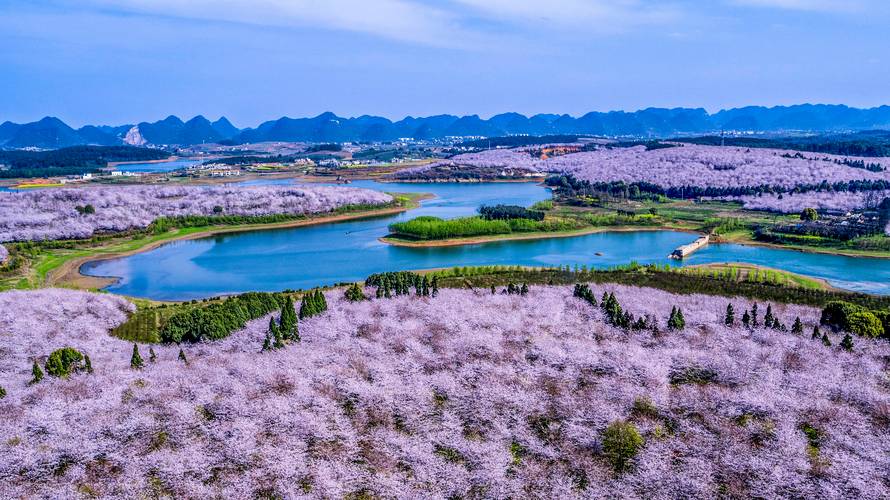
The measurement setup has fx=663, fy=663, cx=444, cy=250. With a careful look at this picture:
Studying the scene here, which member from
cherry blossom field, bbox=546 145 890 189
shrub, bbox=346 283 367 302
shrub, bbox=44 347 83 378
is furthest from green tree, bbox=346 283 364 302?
cherry blossom field, bbox=546 145 890 189

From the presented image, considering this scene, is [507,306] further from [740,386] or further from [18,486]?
[18,486]

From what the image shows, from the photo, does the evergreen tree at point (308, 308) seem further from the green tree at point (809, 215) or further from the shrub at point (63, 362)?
the green tree at point (809, 215)

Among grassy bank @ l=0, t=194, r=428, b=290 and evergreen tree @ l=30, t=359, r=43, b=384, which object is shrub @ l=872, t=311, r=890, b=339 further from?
grassy bank @ l=0, t=194, r=428, b=290

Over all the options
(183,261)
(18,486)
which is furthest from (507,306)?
(183,261)

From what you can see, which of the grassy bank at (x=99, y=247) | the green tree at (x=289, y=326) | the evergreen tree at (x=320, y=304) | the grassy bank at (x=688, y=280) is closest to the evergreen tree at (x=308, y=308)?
the evergreen tree at (x=320, y=304)

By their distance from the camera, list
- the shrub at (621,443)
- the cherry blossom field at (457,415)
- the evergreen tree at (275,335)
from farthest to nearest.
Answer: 1. the evergreen tree at (275,335)
2. the shrub at (621,443)
3. the cherry blossom field at (457,415)

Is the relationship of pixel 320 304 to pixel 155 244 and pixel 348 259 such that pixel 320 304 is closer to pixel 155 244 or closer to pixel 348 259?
pixel 348 259
